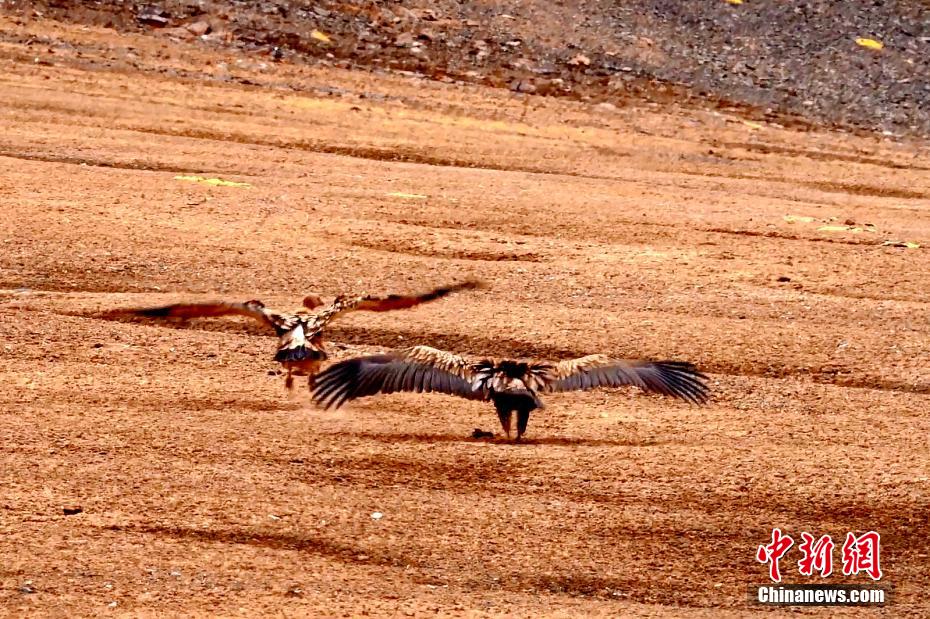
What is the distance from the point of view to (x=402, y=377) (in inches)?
298

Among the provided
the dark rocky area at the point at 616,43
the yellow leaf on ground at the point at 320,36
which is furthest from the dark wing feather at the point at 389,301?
the yellow leaf on ground at the point at 320,36

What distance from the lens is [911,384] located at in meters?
9.77

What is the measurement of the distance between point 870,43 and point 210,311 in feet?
63.2

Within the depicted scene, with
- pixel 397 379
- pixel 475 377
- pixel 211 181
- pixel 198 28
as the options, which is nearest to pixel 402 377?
pixel 397 379

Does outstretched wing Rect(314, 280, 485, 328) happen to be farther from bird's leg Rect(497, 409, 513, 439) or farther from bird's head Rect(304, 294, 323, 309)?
bird's head Rect(304, 294, 323, 309)

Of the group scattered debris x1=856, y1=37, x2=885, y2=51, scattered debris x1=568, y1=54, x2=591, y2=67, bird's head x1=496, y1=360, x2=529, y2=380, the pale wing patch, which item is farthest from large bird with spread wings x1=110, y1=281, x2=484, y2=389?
scattered debris x1=856, y1=37, x2=885, y2=51

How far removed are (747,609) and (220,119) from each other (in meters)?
12.3

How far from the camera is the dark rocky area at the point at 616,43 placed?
72.3ft

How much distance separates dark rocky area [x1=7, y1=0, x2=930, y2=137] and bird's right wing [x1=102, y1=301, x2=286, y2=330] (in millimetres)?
13612

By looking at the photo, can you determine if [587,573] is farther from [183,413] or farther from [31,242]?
[31,242]

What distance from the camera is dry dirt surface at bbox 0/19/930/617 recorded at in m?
6.81

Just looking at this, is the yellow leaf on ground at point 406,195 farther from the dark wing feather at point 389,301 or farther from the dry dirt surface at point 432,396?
the dark wing feather at point 389,301

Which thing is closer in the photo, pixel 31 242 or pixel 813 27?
pixel 31 242

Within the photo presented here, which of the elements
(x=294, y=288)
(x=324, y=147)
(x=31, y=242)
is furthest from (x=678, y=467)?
(x=324, y=147)
